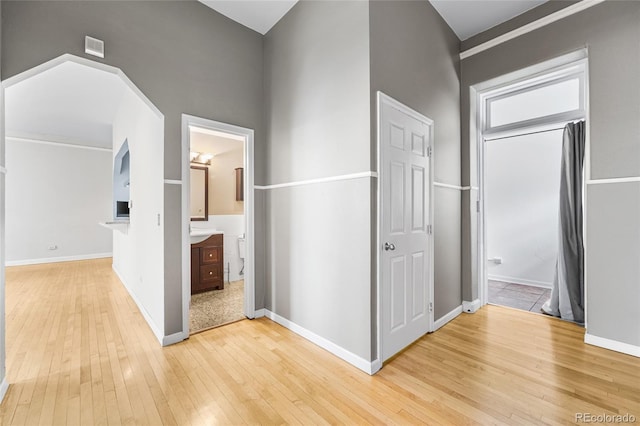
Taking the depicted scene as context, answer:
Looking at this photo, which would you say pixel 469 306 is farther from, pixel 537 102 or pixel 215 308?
pixel 215 308

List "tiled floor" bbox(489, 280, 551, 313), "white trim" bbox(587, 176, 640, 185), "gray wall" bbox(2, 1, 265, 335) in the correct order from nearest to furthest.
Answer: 1. "gray wall" bbox(2, 1, 265, 335)
2. "white trim" bbox(587, 176, 640, 185)
3. "tiled floor" bbox(489, 280, 551, 313)

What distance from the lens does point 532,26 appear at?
301 centimetres

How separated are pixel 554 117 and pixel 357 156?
2.72 meters

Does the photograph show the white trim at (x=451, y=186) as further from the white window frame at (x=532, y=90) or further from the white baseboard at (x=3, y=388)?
the white baseboard at (x=3, y=388)

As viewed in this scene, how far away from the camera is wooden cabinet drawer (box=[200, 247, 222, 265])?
4246mm

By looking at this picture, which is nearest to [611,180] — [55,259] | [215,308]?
[215,308]

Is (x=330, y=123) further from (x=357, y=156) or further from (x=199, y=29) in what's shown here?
(x=199, y=29)

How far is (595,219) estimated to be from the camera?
261cm

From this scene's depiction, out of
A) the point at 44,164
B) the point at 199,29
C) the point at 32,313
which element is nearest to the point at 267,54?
the point at 199,29

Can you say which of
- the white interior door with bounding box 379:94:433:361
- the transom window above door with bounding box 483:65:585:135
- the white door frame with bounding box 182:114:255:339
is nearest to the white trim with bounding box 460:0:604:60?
the transom window above door with bounding box 483:65:585:135

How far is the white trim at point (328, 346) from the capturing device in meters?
2.17

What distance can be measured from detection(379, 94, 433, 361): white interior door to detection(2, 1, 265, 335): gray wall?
5.27 feet

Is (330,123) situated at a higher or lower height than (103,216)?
higher

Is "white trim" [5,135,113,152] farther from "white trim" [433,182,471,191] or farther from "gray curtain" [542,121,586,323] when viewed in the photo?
"gray curtain" [542,121,586,323]
